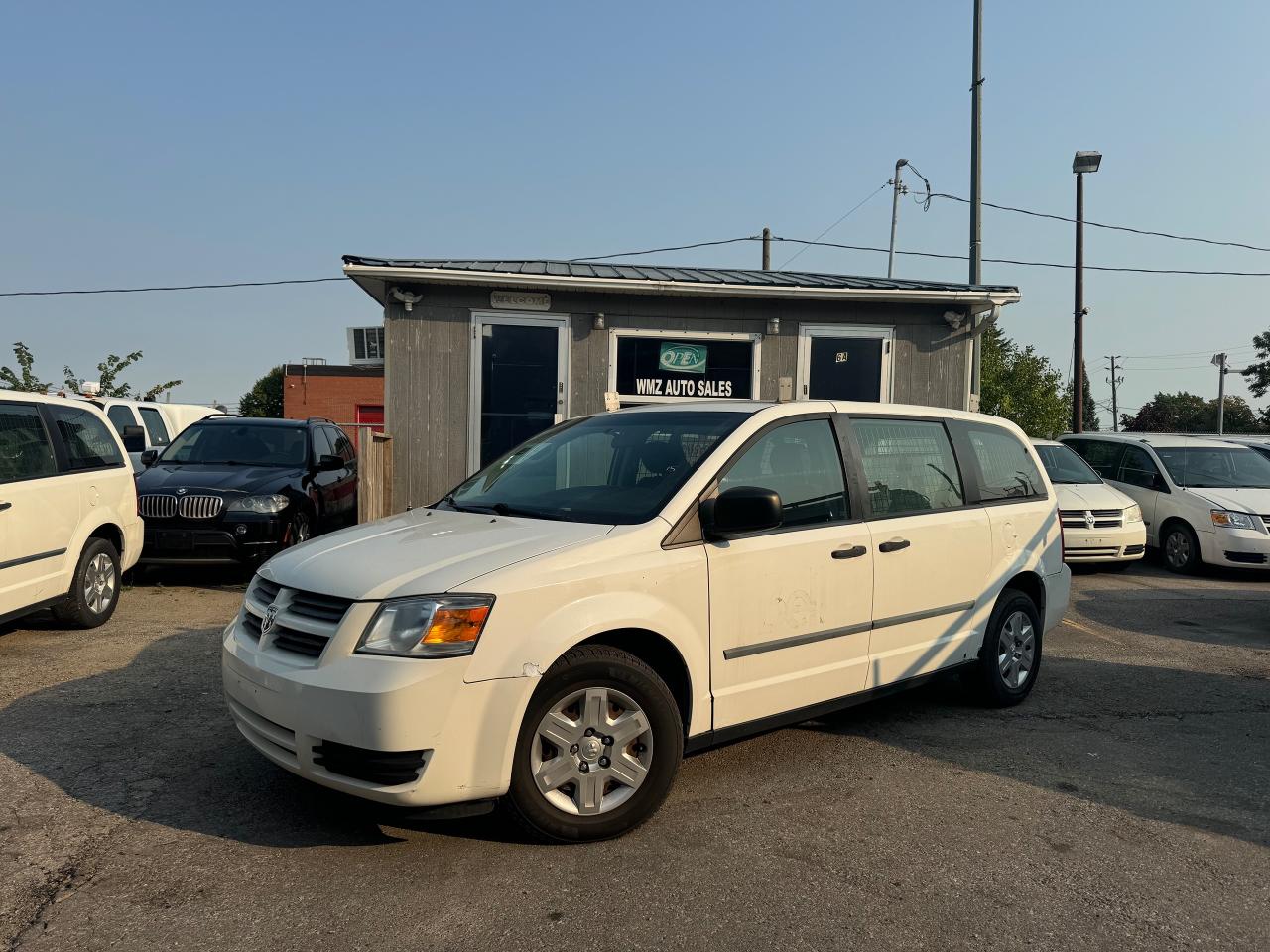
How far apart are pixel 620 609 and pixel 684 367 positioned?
8.62m

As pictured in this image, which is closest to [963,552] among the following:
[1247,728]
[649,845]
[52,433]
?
[1247,728]

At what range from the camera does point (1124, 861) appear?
11.1ft

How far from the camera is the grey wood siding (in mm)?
11289

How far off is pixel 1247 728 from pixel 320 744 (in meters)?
4.81

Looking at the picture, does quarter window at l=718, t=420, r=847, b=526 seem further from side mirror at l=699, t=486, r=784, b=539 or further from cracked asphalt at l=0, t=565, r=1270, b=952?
cracked asphalt at l=0, t=565, r=1270, b=952

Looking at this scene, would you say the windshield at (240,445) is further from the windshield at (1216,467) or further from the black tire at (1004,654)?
the windshield at (1216,467)

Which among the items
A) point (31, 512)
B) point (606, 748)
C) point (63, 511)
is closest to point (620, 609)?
point (606, 748)

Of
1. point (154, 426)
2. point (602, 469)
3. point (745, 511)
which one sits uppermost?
point (154, 426)

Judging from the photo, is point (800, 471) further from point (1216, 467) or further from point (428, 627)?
point (1216, 467)

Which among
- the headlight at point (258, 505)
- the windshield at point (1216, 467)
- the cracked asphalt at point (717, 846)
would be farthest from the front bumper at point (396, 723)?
the windshield at point (1216, 467)

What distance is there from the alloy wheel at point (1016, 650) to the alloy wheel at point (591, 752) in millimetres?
2690

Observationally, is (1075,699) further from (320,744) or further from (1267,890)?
(320,744)

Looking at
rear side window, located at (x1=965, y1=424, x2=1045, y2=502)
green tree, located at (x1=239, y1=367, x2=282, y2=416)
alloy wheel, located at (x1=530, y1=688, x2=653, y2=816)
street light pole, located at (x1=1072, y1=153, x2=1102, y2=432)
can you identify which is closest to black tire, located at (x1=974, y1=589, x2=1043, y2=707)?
rear side window, located at (x1=965, y1=424, x2=1045, y2=502)

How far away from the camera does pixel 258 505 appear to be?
28.3ft
